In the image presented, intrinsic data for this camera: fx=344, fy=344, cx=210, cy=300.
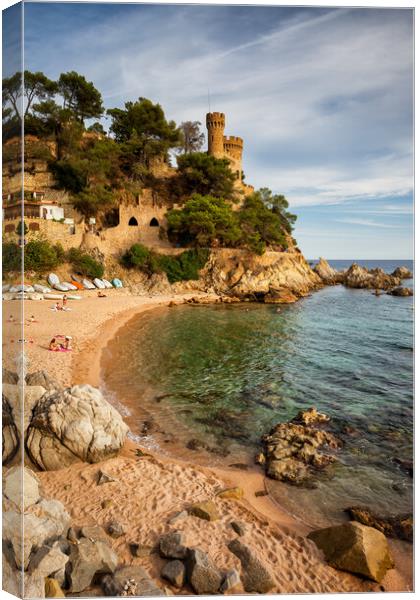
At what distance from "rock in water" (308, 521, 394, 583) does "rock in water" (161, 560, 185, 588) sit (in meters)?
1.54

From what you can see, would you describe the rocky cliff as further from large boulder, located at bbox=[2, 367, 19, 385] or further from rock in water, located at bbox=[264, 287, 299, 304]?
large boulder, located at bbox=[2, 367, 19, 385]

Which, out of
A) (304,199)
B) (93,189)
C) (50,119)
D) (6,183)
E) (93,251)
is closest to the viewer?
(6,183)

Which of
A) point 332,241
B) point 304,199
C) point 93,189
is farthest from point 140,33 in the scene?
point 93,189

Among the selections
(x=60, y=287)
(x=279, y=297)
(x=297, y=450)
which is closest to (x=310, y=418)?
(x=297, y=450)

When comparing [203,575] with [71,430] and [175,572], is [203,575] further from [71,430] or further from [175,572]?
[71,430]

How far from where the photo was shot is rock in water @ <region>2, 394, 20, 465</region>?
118 inches

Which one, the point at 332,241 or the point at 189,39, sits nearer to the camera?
the point at 189,39

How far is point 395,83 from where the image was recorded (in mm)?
3627

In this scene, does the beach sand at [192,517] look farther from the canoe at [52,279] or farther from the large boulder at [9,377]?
the canoe at [52,279]

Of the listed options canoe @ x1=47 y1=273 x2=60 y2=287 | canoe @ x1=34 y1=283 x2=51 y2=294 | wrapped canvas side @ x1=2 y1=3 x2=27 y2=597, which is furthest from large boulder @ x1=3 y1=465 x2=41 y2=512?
canoe @ x1=47 y1=273 x2=60 y2=287

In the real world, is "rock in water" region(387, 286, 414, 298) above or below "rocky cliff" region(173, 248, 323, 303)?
below

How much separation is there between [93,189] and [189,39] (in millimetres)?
18453

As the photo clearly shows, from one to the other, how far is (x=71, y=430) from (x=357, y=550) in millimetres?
3708

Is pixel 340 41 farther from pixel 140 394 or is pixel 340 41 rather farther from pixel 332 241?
pixel 140 394
